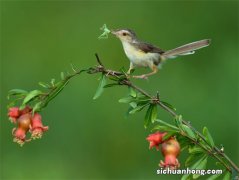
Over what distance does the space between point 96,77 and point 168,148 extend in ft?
22.7

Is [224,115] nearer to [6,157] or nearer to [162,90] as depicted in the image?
[162,90]

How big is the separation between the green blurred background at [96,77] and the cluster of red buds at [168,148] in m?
3.95

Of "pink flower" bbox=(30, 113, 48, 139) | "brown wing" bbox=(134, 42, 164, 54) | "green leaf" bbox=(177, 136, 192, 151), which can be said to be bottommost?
"green leaf" bbox=(177, 136, 192, 151)

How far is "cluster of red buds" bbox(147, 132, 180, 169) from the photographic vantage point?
4.32 m

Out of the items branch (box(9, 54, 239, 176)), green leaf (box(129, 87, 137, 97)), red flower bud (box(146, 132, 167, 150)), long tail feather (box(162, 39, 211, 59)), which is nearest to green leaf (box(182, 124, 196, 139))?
branch (box(9, 54, 239, 176))

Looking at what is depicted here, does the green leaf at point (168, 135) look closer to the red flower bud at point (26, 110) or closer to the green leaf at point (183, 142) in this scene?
the green leaf at point (183, 142)

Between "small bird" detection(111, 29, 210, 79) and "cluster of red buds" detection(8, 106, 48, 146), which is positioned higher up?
"small bird" detection(111, 29, 210, 79)

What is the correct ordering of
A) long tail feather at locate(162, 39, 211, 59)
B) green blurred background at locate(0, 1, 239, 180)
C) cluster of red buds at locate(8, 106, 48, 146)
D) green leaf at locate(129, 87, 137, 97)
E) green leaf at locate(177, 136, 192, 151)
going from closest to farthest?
1. green leaf at locate(177, 136, 192, 151)
2. cluster of red buds at locate(8, 106, 48, 146)
3. green leaf at locate(129, 87, 137, 97)
4. long tail feather at locate(162, 39, 211, 59)
5. green blurred background at locate(0, 1, 239, 180)

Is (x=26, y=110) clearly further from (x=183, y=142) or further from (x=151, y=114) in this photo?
(x=183, y=142)

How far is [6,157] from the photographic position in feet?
29.9

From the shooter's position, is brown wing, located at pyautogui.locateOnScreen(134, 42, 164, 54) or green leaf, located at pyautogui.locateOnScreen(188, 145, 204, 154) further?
brown wing, located at pyautogui.locateOnScreen(134, 42, 164, 54)

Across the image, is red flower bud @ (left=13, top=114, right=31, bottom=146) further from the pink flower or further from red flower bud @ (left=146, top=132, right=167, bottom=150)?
red flower bud @ (left=146, top=132, right=167, bottom=150)

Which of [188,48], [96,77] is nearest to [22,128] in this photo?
[188,48]

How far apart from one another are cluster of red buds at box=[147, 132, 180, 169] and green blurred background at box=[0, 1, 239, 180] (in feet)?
12.9
